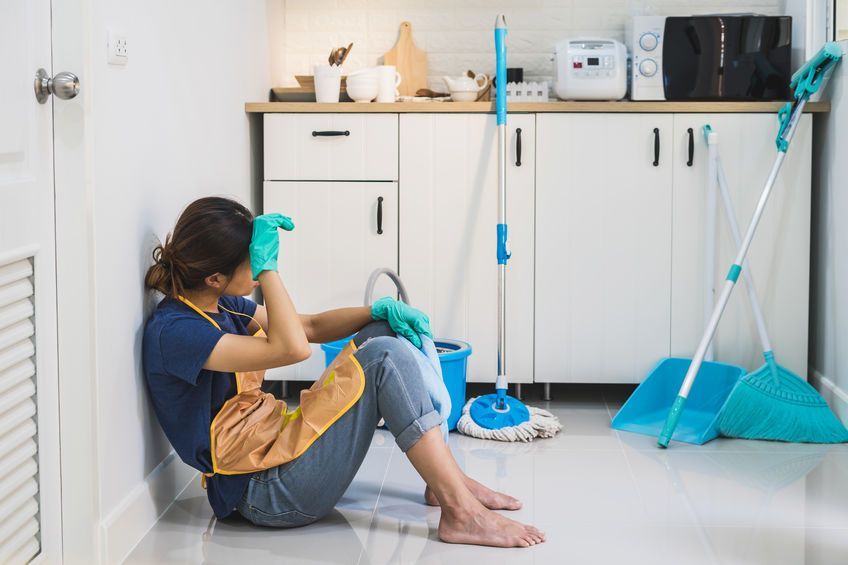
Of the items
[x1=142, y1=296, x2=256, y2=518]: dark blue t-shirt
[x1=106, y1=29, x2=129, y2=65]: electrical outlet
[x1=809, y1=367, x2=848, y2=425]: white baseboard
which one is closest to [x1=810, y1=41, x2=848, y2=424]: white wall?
[x1=809, y1=367, x2=848, y2=425]: white baseboard

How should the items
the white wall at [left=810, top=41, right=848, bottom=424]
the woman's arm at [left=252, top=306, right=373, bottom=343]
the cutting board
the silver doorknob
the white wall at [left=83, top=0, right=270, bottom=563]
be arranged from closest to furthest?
the silver doorknob, the white wall at [left=83, top=0, right=270, bottom=563], the woman's arm at [left=252, top=306, right=373, bottom=343], the white wall at [left=810, top=41, right=848, bottom=424], the cutting board

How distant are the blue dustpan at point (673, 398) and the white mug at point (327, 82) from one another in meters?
1.42

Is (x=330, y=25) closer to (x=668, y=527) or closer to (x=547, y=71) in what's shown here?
(x=547, y=71)

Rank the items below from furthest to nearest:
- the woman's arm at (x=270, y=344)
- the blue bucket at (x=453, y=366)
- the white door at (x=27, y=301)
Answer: the blue bucket at (x=453, y=366) → the woman's arm at (x=270, y=344) → the white door at (x=27, y=301)

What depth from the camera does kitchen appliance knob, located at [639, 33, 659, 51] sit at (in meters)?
3.54

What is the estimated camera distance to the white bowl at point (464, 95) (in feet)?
11.7

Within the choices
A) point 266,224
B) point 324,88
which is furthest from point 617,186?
point 266,224

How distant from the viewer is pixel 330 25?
158 inches

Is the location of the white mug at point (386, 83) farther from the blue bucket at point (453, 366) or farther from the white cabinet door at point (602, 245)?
the blue bucket at point (453, 366)

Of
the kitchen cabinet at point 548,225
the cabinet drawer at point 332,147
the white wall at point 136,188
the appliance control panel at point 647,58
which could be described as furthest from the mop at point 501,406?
the white wall at point 136,188

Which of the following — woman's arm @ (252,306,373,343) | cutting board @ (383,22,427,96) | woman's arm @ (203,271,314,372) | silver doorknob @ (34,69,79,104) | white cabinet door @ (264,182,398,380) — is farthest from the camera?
cutting board @ (383,22,427,96)

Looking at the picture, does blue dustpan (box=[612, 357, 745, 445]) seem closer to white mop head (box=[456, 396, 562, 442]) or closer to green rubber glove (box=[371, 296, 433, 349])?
white mop head (box=[456, 396, 562, 442])

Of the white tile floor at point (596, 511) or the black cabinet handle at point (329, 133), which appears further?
the black cabinet handle at point (329, 133)

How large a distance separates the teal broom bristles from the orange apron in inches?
54.6
